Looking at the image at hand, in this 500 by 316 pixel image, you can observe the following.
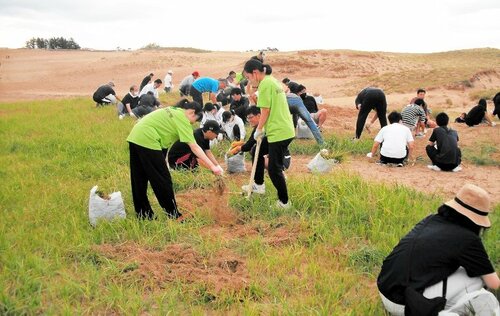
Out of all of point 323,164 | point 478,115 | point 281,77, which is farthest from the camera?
point 281,77

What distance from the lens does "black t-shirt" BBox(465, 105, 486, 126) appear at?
1041 centimetres

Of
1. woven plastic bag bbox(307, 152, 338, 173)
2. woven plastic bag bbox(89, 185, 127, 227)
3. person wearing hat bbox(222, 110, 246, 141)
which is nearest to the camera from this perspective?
woven plastic bag bbox(89, 185, 127, 227)

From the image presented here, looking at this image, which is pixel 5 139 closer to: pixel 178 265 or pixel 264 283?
pixel 178 265

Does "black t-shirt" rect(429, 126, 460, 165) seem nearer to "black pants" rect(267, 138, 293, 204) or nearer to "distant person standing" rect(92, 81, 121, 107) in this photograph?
"black pants" rect(267, 138, 293, 204)

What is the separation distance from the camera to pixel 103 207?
4902 millimetres

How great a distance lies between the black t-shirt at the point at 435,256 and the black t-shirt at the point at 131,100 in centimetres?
1096

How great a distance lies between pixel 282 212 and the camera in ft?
17.1

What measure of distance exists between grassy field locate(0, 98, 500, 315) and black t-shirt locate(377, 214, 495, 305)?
1.58 ft

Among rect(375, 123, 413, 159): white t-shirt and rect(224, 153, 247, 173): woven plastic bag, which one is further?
rect(375, 123, 413, 159): white t-shirt

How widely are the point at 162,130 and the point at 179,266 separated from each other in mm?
1547

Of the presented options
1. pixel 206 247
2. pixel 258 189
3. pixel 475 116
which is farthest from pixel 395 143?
pixel 206 247

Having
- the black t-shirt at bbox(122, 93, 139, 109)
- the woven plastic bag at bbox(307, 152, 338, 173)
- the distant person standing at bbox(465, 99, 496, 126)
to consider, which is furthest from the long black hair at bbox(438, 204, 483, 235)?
the black t-shirt at bbox(122, 93, 139, 109)

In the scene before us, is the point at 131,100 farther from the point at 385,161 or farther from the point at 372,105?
the point at 385,161

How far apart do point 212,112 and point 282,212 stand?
4.36 metres
